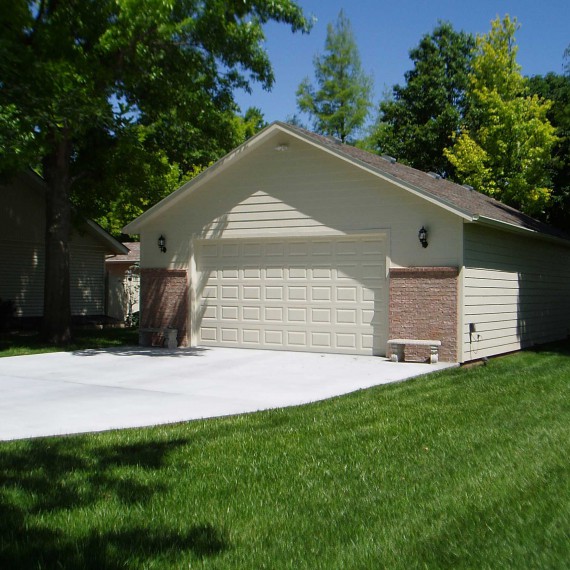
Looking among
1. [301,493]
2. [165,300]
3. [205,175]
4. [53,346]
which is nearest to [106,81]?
[205,175]

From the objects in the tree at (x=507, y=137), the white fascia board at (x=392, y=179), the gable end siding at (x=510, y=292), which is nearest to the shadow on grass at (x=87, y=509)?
the white fascia board at (x=392, y=179)

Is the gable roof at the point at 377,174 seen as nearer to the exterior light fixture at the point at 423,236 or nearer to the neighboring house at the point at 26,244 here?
the exterior light fixture at the point at 423,236

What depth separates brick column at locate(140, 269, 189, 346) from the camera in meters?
16.1

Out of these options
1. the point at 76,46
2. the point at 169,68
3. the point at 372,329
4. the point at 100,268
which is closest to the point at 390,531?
the point at 372,329

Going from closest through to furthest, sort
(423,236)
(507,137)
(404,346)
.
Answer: (423,236), (404,346), (507,137)

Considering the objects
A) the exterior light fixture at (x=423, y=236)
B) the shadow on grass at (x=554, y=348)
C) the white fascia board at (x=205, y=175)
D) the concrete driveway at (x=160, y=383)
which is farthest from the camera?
the shadow on grass at (x=554, y=348)

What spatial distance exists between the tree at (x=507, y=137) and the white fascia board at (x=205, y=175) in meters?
11.6

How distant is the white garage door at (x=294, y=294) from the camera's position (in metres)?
14.0

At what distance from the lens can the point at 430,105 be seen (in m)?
32.2

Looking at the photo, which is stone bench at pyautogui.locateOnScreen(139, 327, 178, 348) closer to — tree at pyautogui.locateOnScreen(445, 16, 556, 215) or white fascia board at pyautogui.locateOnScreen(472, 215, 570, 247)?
white fascia board at pyautogui.locateOnScreen(472, 215, 570, 247)

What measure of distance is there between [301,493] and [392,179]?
895cm

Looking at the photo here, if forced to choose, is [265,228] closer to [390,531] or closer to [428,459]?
[428,459]

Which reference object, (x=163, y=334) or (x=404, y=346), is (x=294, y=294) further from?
(x=163, y=334)

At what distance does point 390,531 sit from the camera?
4.36 m
